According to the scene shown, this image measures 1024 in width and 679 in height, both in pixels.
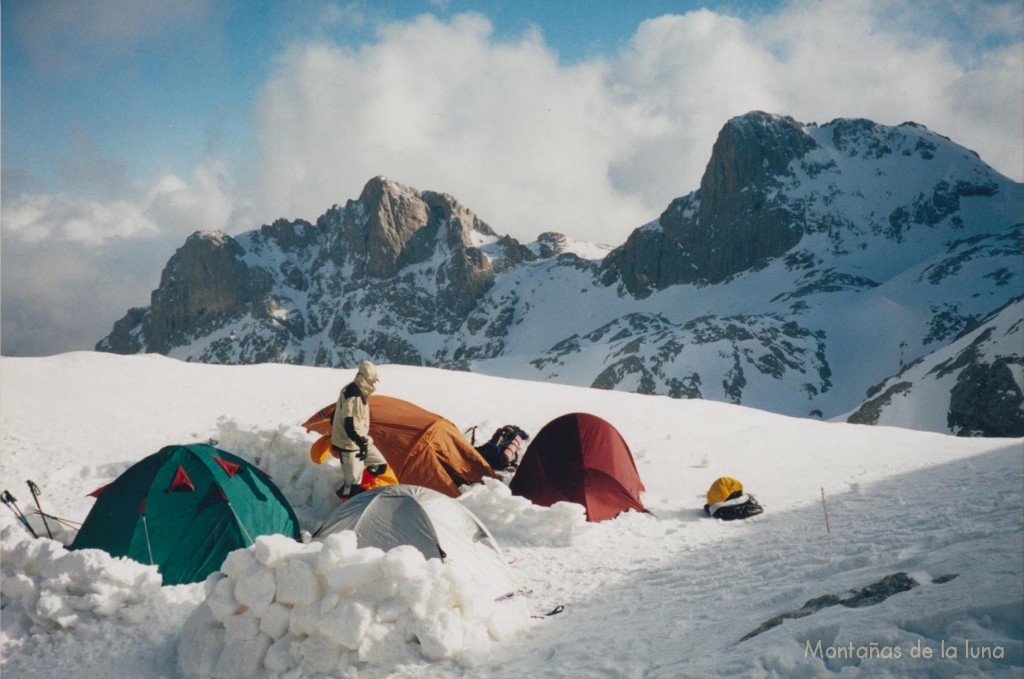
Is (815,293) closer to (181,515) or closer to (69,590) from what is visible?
(181,515)

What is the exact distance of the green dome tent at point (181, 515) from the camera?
786 cm

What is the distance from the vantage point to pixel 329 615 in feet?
17.9

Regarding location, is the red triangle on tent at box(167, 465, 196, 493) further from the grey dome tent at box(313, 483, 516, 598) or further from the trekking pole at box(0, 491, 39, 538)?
the grey dome tent at box(313, 483, 516, 598)

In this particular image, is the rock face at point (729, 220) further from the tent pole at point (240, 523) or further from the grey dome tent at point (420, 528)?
the tent pole at point (240, 523)

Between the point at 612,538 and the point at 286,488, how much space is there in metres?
5.35

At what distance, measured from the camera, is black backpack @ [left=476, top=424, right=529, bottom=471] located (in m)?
12.7

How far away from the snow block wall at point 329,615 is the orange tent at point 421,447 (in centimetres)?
513

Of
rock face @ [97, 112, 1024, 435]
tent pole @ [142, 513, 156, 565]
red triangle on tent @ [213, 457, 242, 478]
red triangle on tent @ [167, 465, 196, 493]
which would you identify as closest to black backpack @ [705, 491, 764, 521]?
red triangle on tent @ [213, 457, 242, 478]

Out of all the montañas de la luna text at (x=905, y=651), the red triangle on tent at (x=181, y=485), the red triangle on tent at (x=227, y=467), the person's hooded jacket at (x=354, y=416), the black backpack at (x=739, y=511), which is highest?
the person's hooded jacket at (x=354, y=416)

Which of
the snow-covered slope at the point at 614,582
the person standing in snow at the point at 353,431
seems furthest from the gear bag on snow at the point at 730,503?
the person standing in snow at the point at 353,431

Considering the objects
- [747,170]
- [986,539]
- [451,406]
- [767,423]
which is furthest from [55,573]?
[747,170]

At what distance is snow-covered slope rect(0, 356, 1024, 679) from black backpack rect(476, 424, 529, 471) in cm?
280

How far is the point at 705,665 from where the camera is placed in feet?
14.9

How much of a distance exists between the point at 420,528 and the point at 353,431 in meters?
3.01
